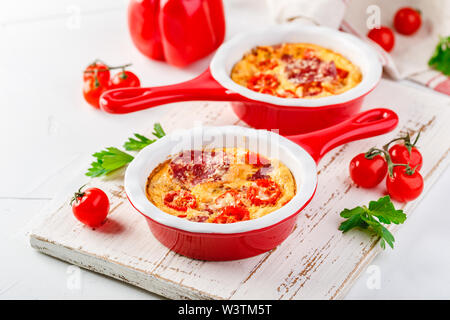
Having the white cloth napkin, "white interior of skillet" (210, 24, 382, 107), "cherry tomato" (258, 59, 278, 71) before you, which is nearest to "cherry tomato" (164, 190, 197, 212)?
"white interior of skillet" (210, 24, 382, 107)

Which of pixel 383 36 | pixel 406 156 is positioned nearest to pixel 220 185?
pixel 406 156

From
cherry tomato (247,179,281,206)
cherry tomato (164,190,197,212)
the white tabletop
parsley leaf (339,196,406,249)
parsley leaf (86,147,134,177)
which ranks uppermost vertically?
cherry tomato (247,179,281,206)

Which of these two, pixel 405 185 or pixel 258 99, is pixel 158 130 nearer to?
pixel 258 99

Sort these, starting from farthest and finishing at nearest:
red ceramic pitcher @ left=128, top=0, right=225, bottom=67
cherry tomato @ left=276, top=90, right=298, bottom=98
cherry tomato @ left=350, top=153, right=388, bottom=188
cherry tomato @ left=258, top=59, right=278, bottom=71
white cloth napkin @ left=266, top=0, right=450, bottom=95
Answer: white cloth napkin @ left=266, top=0, right=450, bottom=95 → red ceramic pitcher @ left=128, top=0, right=225, bottom=67 → cherry tomato @ left=258, top=59, right=278, bottom=71 → cherry tomato @ left=276, top=90, right=298, bottom=98 → cherry tomato @ left=350, top=153, right=388, bottom=188

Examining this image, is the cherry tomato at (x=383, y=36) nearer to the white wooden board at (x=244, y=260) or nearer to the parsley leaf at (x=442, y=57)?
the parsley leaf at (x=442, y=57)

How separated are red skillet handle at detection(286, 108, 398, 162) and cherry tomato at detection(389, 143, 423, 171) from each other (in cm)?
16

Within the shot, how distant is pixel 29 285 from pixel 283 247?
1128mm

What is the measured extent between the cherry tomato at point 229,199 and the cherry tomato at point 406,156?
36.4 inches

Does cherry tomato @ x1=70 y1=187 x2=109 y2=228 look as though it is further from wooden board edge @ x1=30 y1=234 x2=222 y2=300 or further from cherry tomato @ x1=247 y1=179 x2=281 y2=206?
cherry tomato @ x1=247 y1=179 x2=281 y2=206

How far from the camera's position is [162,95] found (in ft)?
11.9

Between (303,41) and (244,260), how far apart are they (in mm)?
1741

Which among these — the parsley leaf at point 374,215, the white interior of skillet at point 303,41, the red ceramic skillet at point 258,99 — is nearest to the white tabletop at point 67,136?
the parsley leaf at point 374,215

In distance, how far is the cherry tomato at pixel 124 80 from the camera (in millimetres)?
4168

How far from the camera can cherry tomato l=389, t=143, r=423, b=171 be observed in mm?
3506
